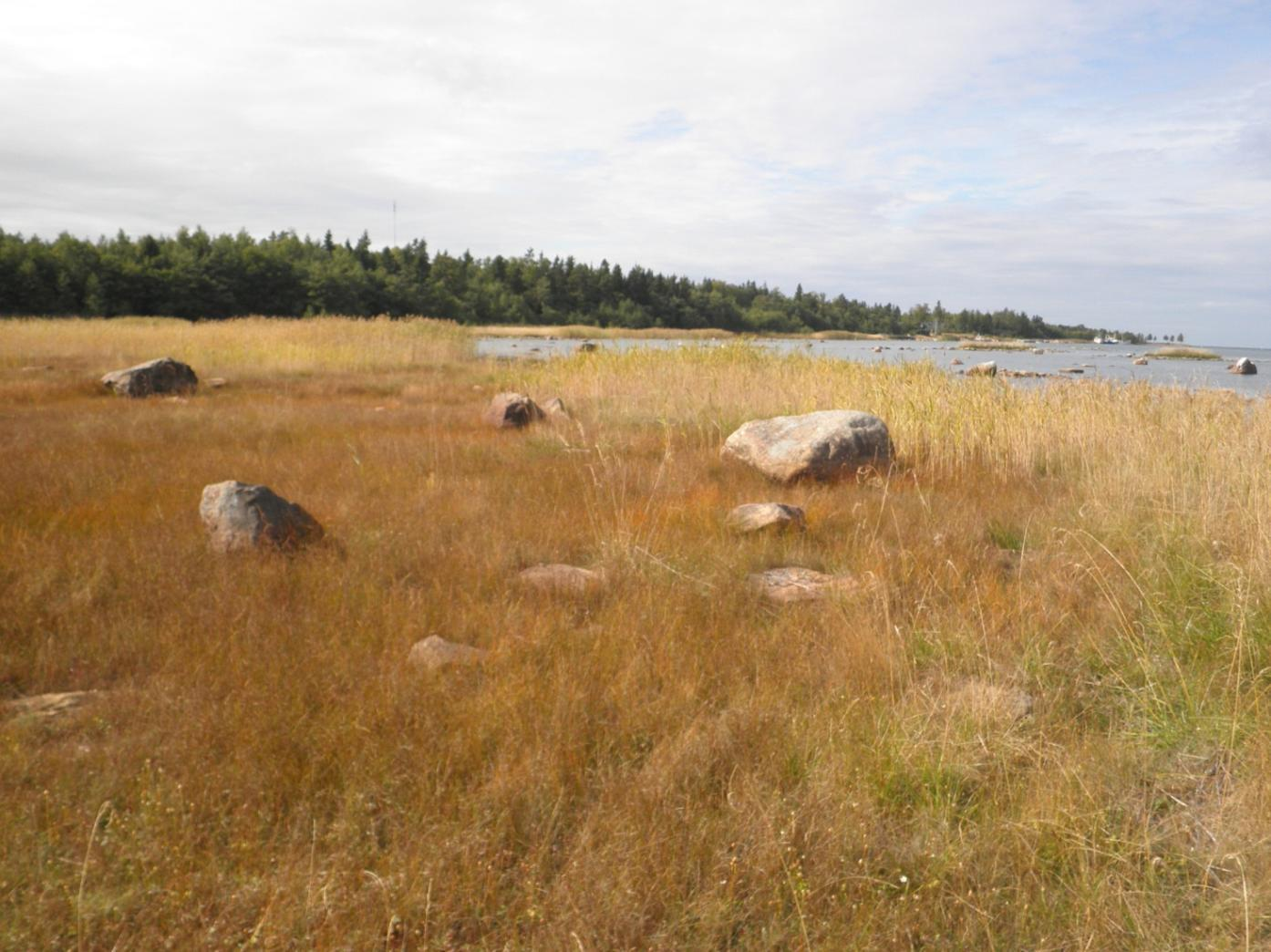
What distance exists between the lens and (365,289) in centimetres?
6475

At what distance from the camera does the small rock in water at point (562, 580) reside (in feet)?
15.2

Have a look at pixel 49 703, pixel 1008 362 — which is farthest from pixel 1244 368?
pixel 49 703

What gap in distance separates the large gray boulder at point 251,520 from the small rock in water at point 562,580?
159 cm

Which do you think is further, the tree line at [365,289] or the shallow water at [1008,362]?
the tree line at [365,289]

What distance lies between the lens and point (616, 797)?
2.71 m

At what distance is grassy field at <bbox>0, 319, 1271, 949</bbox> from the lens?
226 cm

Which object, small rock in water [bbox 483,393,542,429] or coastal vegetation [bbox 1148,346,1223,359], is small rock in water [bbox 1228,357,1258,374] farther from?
small rock in water [bbox 483,393,542,429]

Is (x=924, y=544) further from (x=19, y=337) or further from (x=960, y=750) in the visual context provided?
(x=19, y=337)

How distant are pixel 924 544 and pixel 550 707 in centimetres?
341

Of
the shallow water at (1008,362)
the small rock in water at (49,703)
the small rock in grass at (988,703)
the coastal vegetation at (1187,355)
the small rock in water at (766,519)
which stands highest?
the coastal vegetation at (1187,355)

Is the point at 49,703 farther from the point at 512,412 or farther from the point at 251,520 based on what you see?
the point at 512,412

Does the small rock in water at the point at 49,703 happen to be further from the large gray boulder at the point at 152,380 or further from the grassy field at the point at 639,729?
the large gray boulder at the point at 152,380

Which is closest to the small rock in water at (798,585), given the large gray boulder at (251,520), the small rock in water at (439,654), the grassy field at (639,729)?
the grassy field at (639,729)

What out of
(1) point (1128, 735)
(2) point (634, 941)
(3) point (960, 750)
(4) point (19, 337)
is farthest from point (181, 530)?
(4) point (19, 337)
